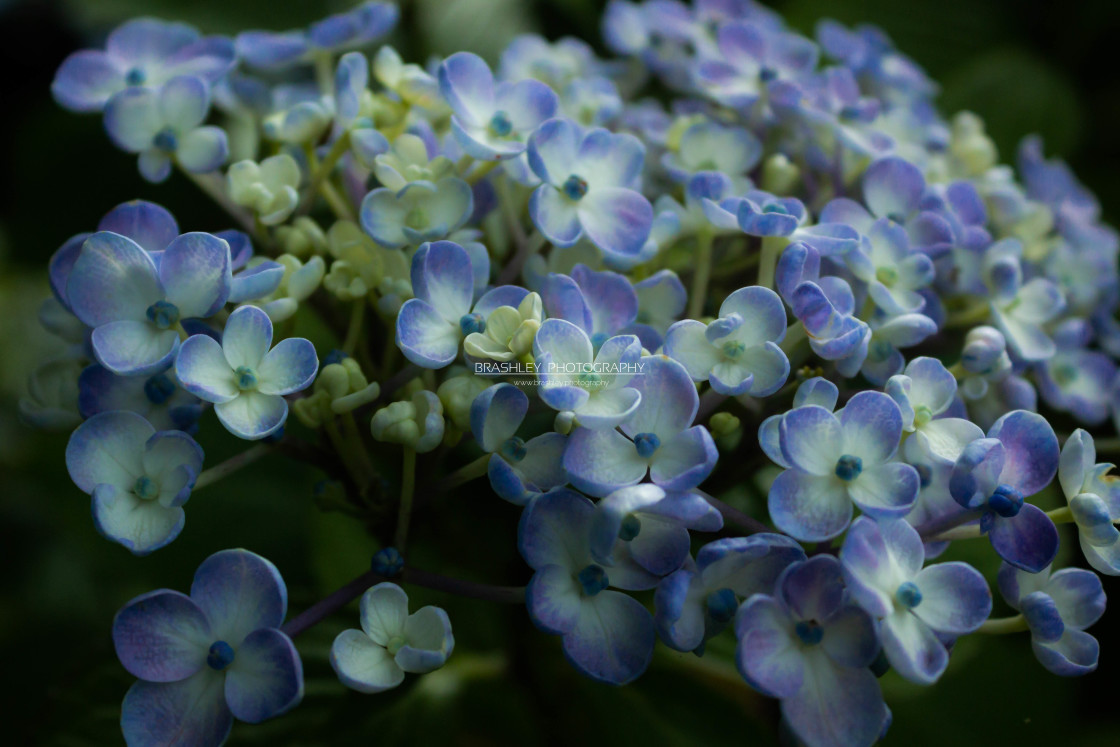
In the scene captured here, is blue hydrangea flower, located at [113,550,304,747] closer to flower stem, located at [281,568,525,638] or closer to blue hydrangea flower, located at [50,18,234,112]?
flower stem, located at [281,568,525,638]

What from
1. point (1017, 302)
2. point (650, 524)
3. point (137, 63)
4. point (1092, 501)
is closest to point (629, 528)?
point (650, 524)

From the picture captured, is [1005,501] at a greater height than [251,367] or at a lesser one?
greater

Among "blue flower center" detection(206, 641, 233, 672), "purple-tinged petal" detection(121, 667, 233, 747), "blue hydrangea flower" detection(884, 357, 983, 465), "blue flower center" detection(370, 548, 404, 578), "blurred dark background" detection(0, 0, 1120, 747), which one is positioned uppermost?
"blue hydrangea flower" detection(884, 357, 983, 465)

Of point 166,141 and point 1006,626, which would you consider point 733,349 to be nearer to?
point 1006,626

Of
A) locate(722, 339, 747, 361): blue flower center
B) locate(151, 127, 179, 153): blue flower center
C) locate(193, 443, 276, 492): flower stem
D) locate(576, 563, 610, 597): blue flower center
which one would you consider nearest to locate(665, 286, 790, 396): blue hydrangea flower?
locate(722, 339, 747, 361): blue flower center

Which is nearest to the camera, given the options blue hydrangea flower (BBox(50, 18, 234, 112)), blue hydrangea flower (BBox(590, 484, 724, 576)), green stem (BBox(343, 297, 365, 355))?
blue hydrangea flower (BBox(590, 484, 724, 576))

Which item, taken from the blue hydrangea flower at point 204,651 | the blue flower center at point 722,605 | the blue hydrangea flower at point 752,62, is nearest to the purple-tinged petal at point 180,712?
the blue hydrangea flower at point 204,651

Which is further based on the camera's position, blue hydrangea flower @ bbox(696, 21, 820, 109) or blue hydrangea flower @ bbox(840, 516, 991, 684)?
blue hydrangea flower @ bbox(696, 21, 820, 109)
